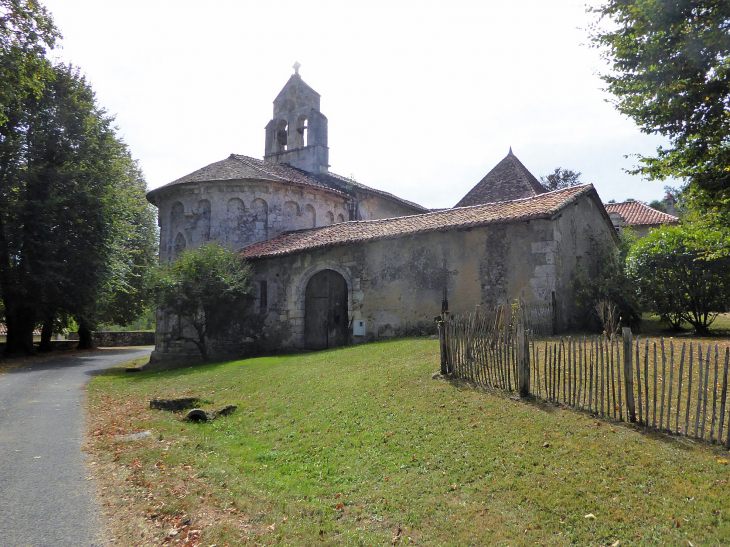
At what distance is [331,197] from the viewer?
80.5 feet

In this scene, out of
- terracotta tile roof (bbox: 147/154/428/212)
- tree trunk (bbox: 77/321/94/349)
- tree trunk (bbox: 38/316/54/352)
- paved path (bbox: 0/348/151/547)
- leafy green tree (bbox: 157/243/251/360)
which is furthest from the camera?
tree trunk (bbox: 77/321/94/349)

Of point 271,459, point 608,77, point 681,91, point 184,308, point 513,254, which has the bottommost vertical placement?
point 271,459

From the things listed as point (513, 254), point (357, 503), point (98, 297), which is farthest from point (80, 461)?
point (98, 297)

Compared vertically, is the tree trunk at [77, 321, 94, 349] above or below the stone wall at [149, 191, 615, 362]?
below

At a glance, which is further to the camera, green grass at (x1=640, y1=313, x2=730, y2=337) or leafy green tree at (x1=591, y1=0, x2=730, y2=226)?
green grass at (x1=640, y1=313, x2=730, y2=337)

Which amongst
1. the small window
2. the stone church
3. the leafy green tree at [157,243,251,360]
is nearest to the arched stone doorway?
the stone church

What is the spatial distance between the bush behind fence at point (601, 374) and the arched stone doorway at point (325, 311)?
906cm

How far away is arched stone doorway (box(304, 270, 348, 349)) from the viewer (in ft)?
60.8

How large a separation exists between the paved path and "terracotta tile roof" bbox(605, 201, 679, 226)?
32.3m

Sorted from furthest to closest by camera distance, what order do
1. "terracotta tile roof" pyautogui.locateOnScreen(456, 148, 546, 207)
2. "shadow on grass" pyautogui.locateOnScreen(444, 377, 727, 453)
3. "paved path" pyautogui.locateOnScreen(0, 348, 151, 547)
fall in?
1. "terracotta tile roof" pyautogui.locateOnScreen(456, 148, 546, 207)
2. "shadow on grass" pyautogui.locateOnScreen(444, 377, 727, 453)
3. "paved path" pyautogui.locateOnScreen(0, 348, 151, 547)

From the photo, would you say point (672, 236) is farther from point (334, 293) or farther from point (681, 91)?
point (334, 293)

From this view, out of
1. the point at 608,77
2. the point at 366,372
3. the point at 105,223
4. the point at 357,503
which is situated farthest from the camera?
the point at 105,223

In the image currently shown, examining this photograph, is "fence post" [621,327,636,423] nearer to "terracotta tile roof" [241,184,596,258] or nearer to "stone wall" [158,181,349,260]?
"terracotta tile roof" [241,184,596,258]

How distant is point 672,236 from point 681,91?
24.4 feet
